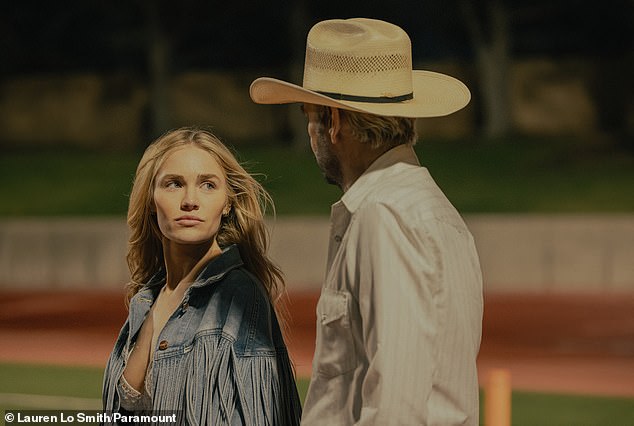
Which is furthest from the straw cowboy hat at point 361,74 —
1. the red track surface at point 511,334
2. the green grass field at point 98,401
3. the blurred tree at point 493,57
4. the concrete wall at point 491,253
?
the blurred tree at point 493,57

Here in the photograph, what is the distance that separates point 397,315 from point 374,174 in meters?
0.43

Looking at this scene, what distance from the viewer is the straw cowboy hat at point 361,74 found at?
354 centimetres

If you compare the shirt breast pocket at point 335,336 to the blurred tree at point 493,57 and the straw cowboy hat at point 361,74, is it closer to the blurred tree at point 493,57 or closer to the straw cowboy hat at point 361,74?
the straw cowboy hat at point 361,74

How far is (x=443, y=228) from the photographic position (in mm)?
3330

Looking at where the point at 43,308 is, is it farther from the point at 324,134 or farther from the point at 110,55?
the point at 110,55

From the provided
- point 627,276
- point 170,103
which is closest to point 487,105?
point 170,103

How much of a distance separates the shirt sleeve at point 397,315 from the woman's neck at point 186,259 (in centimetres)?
85

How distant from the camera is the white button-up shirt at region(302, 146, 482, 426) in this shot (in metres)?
3.17

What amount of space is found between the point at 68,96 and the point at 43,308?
1790cm

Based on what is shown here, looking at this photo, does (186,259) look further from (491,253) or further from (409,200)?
(491,253)

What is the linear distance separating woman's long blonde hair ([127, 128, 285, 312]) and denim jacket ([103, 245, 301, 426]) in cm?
15

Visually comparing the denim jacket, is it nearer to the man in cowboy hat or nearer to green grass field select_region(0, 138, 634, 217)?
the man in cowboy hat

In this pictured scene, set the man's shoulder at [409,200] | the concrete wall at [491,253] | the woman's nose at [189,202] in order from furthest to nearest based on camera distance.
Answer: the concrete wall at [491,253] < the woman's nose at [189,202] < the man's shoulder at [409,200]

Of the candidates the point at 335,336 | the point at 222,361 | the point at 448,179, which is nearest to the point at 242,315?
the point at 222,361
